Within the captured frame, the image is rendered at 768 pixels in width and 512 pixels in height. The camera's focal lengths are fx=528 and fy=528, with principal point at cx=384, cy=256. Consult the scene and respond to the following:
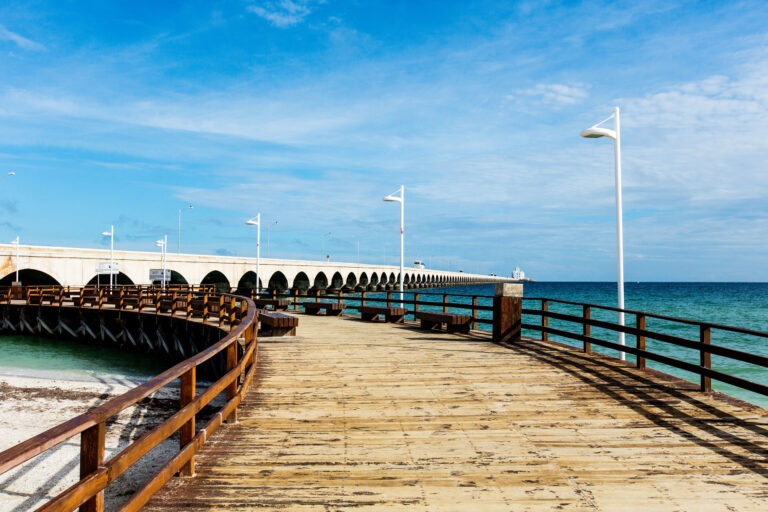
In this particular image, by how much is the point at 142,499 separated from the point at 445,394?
4.37 metres

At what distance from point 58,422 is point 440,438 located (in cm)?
918

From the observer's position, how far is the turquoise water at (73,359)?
1867 centimetres

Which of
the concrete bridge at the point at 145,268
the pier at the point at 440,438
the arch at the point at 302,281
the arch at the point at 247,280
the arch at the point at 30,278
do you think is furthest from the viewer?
the arch at the point at 302,281

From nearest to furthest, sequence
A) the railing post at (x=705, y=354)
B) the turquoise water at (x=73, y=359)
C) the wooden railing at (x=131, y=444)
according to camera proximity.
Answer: the wooden railing at (x=131, y=444) < the railing post at (x=705, y=354) < the turquoise water at (x=73, y=359)

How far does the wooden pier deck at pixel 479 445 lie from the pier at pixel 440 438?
0.07ft

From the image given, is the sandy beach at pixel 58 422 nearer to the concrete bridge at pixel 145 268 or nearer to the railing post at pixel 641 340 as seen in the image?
the railing post at pixel 641 340

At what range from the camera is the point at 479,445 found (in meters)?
5.11

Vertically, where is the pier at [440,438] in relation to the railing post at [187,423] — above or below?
below

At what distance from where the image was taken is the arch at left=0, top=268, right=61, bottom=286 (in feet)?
148

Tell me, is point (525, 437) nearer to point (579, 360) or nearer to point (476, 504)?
point (476, 504)

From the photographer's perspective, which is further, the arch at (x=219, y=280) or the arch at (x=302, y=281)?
the arch at (x=302, y=281)

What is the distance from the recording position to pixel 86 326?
91.4 ft

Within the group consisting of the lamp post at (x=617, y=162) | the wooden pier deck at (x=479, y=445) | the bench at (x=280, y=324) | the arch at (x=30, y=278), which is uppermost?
the lamp post at (x=617, y=162)

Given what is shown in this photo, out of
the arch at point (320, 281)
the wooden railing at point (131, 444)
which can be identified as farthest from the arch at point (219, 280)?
the wooden railing at point (131, 444)
